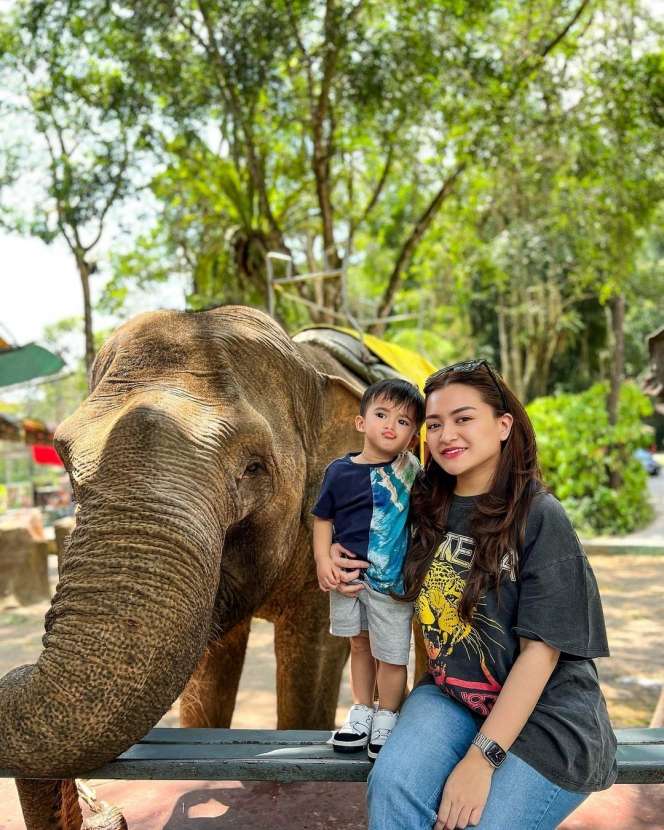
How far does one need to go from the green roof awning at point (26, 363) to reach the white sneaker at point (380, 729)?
6.83 m

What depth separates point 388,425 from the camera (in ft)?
7.68

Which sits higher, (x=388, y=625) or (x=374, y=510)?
(x=374, y=510)

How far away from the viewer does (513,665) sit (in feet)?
6.40

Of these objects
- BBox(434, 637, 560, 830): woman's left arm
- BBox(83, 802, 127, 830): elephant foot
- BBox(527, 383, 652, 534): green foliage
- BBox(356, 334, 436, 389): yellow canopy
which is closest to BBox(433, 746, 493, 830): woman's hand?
BBox(434, 637, 560, 830): woman's left arm

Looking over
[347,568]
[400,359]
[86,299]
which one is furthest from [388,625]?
[86,299]

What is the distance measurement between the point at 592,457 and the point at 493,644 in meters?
11.6

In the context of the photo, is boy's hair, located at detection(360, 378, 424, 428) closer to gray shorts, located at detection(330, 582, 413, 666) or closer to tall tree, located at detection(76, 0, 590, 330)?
gray shorts, located at detection(330, 582, 413, 666)

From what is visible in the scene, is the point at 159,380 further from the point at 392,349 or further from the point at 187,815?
the point at 392,349

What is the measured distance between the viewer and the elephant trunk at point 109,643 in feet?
5.72

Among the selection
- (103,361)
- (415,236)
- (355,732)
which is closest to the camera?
(355,732)

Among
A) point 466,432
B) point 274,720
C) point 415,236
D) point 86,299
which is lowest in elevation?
point 274,720

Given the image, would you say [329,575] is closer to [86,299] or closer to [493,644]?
[493,644]

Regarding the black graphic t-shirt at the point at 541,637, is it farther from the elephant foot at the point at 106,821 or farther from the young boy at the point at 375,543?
the elephant foot at the point at 106,821

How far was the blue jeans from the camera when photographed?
1874 millimetres
